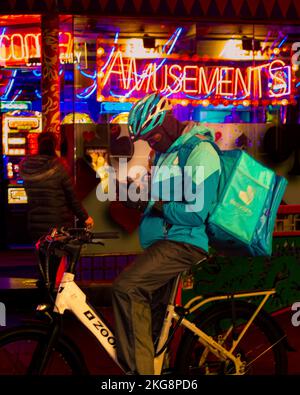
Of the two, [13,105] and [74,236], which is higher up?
[13,105]

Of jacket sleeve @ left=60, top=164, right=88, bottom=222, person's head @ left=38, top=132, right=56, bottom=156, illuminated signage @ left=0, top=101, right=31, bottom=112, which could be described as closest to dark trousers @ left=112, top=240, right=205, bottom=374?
jacket sleeve @ left=60, top=164, right=88, bottom=222

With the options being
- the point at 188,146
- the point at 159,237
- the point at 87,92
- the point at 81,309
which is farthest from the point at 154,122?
the point at 87,92

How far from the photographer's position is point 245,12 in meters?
9.42

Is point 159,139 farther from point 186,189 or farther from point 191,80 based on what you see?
point 191,80

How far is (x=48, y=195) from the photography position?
7.20 meters

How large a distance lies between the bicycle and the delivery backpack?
1.03 feet

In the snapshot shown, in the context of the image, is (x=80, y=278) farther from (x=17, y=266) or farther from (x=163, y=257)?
(x=163, y=257)

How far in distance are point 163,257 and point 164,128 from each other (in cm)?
75

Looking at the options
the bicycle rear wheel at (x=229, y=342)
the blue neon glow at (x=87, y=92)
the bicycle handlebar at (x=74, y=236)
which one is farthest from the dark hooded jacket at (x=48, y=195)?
the bicycle rear wheel at (x=229, y=342)

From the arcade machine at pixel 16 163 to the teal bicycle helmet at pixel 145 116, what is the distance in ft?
22.9

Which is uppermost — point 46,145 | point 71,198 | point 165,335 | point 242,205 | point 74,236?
point 46,145

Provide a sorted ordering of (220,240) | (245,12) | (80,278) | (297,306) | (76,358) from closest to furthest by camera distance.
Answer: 1. (76,358)
2. (220,240)
3. (297,306)
4. (80,278)
5. (245,12)

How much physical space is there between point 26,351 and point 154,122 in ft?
4.92
